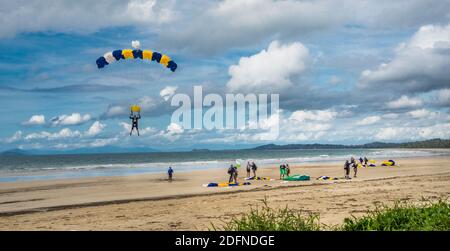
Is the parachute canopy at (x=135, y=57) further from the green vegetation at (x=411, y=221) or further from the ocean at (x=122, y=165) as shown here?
the green vegetation at (x=411, y=221)

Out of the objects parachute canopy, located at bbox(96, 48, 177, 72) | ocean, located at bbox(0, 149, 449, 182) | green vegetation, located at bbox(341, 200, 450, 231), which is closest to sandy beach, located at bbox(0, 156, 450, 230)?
green vegetation, located at bbox(341, 200, 450, 231)

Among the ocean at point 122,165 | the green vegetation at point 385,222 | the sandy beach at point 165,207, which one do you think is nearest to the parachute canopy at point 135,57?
the sandy beach at point 165,207

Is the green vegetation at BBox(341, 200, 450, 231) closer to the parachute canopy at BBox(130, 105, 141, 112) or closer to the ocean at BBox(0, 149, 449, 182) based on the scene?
the parachute canopy at BBox(130, 105, 141, 112)

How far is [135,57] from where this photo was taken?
2741 centimetres

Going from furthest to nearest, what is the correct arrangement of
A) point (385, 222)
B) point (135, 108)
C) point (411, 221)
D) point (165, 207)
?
point (135, 108)
point (165, 207)
point (385, 222)
point (411, 221)

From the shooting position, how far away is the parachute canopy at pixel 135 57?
27.5m

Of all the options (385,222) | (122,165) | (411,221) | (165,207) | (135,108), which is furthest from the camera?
(122,165)

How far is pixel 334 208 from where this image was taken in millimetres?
15656

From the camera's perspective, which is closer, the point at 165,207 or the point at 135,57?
the point at 165,207

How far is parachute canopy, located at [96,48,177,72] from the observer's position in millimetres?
27500

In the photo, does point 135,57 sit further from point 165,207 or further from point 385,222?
point 385,222

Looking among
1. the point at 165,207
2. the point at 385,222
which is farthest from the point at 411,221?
the point at 165,207
